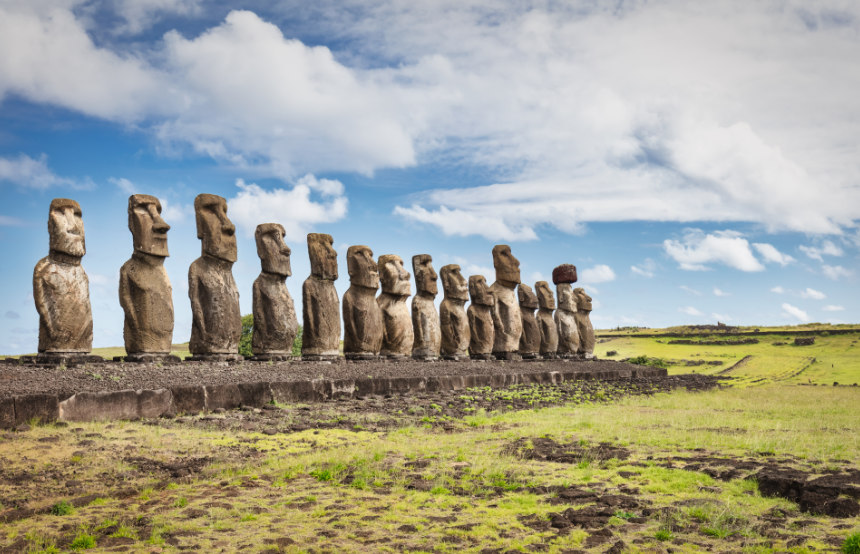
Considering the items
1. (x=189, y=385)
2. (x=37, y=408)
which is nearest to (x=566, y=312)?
(x=189, y=385)

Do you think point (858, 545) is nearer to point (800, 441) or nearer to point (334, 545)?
point (334, 545)

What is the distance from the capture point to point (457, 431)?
888 centimetres

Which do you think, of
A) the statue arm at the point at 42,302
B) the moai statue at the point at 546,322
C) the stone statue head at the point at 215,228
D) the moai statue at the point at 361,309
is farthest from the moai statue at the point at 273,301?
the moai statue at the point at 546,322

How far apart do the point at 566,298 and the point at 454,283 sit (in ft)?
24.0

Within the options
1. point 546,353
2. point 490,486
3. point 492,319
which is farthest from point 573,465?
point 546,353

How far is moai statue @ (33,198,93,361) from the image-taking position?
37.8 ft

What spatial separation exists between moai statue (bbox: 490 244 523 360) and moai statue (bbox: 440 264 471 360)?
6.46 feet

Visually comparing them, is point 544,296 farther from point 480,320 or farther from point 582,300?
point 480,320

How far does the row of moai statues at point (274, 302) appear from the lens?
11836mm

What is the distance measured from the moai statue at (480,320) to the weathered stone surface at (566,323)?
5.07 m

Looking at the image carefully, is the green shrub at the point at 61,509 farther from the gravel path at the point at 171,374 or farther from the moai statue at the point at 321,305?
the moai statue at the point at 321,305

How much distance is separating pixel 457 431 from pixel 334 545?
15.0ft

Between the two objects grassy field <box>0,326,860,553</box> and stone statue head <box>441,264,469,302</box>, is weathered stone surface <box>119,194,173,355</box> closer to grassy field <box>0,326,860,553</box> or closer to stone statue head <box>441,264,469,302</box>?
grassy field <box>0,326,860,553</box>

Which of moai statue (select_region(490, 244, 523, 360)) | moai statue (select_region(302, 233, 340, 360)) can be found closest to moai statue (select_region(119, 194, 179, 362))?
moai statue (select_region(302, 233, 340, 360))
